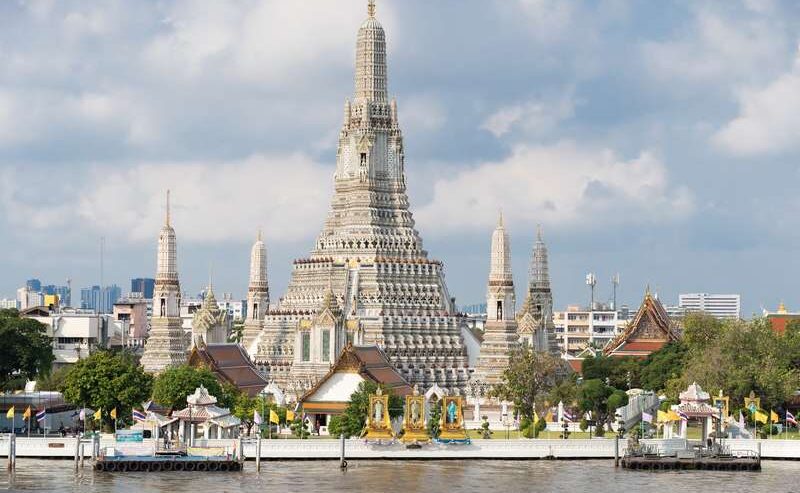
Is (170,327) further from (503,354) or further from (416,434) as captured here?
(416,434)

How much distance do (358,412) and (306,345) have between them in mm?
24621

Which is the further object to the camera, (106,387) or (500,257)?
(500,257)

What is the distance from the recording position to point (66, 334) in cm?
16350

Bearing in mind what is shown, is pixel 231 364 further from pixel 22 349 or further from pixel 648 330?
pixel 648 330

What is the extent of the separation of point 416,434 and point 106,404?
662 inches

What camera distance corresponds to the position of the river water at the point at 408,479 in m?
78.5

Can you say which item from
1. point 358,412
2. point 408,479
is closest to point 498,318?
point 358,412

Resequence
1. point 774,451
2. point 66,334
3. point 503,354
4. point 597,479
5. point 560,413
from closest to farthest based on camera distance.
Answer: point 597,479
point 774,451
point 560,413
point 503,354
point 66,334

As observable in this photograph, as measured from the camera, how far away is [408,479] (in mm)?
81938

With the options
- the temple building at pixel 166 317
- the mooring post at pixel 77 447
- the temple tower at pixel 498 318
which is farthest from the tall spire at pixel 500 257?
the mooring post at pixel 77 447

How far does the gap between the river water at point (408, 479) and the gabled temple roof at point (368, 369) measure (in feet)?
66.0

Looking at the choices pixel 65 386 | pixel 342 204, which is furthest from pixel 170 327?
pixel 65 386

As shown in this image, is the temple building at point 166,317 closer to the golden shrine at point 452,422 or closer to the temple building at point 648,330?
the golden shrine at point 452,422

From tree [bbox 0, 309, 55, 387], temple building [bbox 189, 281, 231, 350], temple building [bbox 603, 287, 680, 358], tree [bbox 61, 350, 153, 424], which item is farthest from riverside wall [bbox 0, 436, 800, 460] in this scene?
temple building [bbox 603, 287, 680, 358]
